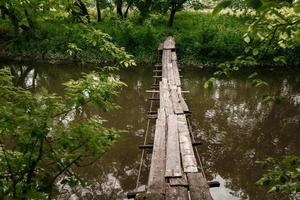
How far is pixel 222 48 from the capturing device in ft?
65.6

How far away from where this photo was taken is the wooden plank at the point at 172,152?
17.9 ft

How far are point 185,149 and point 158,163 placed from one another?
72 cm

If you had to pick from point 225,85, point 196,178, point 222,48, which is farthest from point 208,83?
point 222,48

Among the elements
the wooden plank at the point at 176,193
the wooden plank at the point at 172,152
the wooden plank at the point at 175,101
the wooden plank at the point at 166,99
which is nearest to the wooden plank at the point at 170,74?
the wooden plank at the point at 166,99

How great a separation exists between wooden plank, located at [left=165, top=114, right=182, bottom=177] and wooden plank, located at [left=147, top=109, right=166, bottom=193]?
0.08 m

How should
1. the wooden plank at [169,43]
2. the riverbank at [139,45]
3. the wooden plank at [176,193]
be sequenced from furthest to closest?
1. the riverbank at [139,45]
2. the wooden plank at [169,43]
3. the wooden plank at [176,193]

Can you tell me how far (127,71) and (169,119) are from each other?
1064cm

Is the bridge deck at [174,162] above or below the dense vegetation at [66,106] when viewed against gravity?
below

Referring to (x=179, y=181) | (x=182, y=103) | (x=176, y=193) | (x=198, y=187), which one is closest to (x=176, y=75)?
(x=182, y=103)

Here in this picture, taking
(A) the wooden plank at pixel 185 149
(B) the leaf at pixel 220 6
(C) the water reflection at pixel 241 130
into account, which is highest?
(B) the leaf at pixel 220 6

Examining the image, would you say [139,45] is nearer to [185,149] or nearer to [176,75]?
[176,75]

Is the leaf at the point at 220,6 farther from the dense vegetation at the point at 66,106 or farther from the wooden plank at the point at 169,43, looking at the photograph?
the wooden plank at the point at 169,43

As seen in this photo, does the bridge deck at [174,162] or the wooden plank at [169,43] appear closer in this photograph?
the bridge deck at [174,162]

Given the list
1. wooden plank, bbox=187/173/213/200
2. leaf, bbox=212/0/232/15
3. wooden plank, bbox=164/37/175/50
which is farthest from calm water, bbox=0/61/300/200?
leaf, bbox=212/0/232/15
